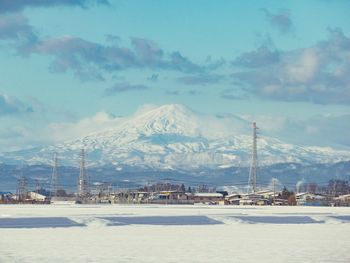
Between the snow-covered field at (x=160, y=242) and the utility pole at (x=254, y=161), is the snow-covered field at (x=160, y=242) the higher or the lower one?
the lower one

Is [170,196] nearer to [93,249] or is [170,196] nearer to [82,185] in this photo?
[82,185]

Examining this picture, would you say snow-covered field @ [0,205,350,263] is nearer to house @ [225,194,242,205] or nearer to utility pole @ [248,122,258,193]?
utility pole @ [248,122,258,193]

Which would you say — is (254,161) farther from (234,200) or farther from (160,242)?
(160,242)

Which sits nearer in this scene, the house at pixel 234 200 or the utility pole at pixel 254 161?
the utility pole at pixel 254 161

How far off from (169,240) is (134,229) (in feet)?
20.5

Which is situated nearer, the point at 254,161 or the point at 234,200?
the point at 254,161

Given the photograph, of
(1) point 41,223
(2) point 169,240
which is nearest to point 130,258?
(2) point 169,240

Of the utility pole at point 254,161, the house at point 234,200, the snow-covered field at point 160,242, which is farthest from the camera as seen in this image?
the house at point 234,200

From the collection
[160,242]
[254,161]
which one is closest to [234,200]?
[254,161]

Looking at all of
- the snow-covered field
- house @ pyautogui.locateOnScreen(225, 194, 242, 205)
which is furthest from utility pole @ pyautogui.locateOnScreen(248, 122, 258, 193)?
the snow-covered field

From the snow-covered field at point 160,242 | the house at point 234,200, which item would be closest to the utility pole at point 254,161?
the house at point 234,200

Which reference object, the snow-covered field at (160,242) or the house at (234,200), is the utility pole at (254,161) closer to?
the house at (234,200)

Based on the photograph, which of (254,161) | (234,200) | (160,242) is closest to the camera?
(160,242)

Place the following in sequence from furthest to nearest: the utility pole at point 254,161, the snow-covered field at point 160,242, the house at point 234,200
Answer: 1. the house at point 234,200
2. the utility pole at point 254,161
3. the snow-covered field at point 160,242
